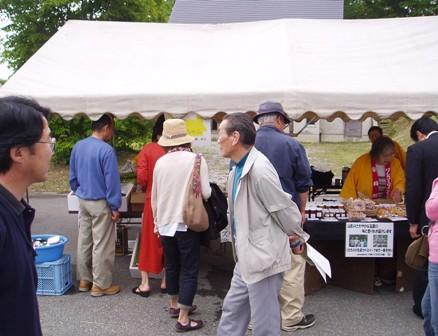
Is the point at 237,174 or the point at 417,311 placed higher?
the point at 237,174

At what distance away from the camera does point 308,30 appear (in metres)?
5.67

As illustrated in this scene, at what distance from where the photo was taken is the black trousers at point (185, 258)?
12.9ft

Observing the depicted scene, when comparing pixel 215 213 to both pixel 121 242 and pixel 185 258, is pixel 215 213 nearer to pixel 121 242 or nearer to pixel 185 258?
pixel 185 258

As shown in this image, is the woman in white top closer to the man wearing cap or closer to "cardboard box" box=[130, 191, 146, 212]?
the man wearing cap

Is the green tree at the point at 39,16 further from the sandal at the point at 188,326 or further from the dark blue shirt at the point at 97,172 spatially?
the sandal at the point at 188,326

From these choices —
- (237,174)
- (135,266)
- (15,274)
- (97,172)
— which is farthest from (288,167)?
(15,274)

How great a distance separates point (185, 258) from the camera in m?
3.94

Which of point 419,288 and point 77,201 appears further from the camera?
point 77,201

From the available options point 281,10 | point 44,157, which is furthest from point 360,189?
point 281,10

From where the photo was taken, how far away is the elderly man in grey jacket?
9.33 feet

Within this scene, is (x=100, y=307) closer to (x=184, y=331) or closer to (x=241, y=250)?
(x=184, y=331)

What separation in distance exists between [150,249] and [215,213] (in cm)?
102

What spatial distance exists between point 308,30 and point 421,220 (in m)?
2.69

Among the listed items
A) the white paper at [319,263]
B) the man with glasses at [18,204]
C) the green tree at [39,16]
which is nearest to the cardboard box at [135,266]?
the white paper at [319,263]
